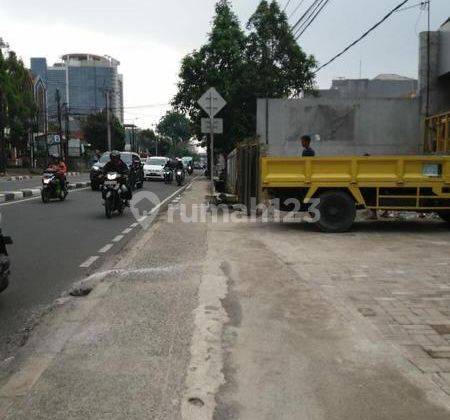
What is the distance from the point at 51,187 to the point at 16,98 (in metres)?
38.1

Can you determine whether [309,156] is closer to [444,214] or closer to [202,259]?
[444,214]

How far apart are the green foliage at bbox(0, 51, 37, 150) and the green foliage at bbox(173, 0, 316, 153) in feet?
66.0

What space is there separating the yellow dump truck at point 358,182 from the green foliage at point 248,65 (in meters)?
17.2

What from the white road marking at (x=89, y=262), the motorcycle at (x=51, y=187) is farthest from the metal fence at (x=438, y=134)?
the motorcycle at (x=51, y=187)

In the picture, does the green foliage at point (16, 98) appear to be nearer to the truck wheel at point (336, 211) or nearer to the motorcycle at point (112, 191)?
the motorcycle at point (112, 191)

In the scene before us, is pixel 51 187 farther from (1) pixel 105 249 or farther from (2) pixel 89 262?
(2) pixel 89 262

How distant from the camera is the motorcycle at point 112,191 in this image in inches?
566

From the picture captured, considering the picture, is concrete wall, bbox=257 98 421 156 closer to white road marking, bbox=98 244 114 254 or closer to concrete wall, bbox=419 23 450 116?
concrete wall, bbox=419 23 450 116

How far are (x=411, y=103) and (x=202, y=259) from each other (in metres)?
13.2

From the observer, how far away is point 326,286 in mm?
6480

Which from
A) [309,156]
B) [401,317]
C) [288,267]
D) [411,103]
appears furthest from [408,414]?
[411,103]

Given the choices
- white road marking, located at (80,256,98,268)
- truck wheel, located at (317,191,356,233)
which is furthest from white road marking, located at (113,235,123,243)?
truck wheel, located at (317,191,356,233)

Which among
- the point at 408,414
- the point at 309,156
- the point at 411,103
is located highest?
the point at 411,103

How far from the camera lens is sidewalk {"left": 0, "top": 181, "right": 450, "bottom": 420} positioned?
3.51 metres
